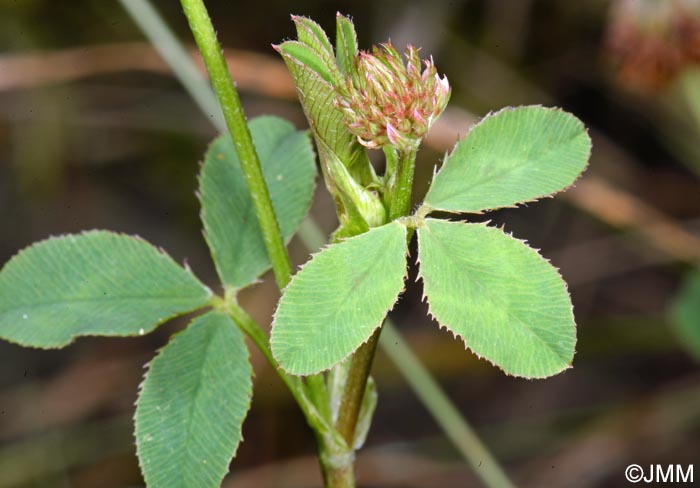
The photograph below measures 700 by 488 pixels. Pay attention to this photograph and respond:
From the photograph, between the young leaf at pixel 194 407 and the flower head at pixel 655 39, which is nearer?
the young leaf at pixel 194 407

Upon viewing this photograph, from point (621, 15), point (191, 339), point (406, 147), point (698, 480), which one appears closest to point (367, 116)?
point (406, 147)

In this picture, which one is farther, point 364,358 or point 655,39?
point 655,39

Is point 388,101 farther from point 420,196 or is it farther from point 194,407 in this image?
point 420,196

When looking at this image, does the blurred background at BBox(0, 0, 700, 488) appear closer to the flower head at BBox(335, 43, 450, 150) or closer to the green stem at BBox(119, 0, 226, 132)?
the green stem at BBox(119, 0, 226, 132)

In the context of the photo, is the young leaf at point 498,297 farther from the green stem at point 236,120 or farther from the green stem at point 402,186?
the green stem at point 236,120

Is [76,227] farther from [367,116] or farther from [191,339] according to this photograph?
[367,116]

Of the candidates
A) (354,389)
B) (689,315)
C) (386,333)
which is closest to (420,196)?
(689,315)

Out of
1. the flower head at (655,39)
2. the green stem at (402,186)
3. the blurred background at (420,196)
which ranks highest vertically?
the green stem at (402,186)

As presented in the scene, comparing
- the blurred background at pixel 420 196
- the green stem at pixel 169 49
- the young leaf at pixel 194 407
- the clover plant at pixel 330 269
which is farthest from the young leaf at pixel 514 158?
the blurred background at pixel 420 196
